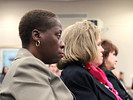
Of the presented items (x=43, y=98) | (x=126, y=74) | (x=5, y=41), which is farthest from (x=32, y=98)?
(x=5, y=41)

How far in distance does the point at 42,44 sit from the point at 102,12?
5301 millimetres

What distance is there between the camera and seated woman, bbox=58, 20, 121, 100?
1.33 metres

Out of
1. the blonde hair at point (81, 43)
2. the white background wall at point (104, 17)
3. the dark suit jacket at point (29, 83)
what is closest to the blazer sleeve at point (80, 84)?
the blonde hair at point (81, 43)

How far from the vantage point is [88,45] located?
1441mm

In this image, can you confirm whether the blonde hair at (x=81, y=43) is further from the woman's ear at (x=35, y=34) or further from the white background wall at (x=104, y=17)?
the white background wall at (x=104, y=17)

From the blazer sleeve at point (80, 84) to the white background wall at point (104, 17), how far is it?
479 centimetres

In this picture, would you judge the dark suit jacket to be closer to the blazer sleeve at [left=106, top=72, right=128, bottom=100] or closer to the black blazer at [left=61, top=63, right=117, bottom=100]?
the black blazer at [left=61, top=63, right=117, bottom=100]

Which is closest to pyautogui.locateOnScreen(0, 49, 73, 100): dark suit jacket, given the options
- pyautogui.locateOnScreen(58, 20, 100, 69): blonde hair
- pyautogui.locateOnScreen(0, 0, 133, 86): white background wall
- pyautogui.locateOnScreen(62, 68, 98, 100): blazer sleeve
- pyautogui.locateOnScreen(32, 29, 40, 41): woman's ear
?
pyautogui.locateOnScreen(32, 29, 40, 41): woman's ear

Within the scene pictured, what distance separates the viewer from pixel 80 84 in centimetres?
133

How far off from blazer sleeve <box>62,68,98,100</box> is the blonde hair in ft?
0.42

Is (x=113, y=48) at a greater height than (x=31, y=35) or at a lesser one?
lesser

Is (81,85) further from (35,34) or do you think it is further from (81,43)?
(35,34)

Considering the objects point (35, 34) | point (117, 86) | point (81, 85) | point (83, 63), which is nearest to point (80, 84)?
point (81, 85)

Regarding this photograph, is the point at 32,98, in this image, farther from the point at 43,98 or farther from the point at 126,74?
the point at 126,74
